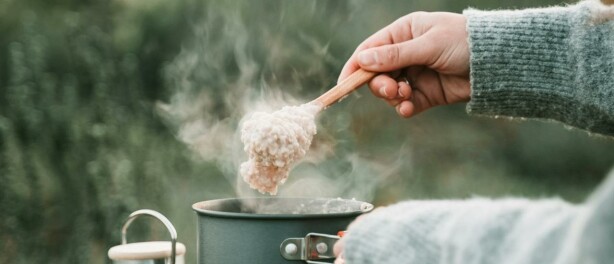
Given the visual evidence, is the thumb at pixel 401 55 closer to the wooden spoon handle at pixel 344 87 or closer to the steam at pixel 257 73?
the wooden spoon handle at pixel 344 87

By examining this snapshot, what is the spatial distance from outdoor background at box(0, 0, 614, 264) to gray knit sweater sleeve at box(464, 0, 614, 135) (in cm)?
204

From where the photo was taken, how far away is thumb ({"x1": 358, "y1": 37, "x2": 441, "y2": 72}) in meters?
1.94

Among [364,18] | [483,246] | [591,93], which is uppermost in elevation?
[364,18]

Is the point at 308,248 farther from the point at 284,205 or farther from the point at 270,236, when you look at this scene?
the point at 284,205

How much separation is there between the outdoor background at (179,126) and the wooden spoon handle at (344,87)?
6.38 ft

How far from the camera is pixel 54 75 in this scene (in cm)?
402

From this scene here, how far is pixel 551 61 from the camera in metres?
1.91

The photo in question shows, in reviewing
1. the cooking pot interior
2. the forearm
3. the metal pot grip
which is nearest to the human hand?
the cooking pot interior

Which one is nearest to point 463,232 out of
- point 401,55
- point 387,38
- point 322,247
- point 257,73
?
point 322,247

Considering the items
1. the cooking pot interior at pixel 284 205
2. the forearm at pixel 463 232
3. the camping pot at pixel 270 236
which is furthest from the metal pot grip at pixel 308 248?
the forearm at pixel 463 232

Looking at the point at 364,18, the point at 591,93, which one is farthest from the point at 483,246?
the point at 364,18

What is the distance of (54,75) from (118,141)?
495 millimetres

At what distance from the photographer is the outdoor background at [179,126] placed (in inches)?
158

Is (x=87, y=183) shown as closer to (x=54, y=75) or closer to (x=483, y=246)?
(x=54, y=75)
